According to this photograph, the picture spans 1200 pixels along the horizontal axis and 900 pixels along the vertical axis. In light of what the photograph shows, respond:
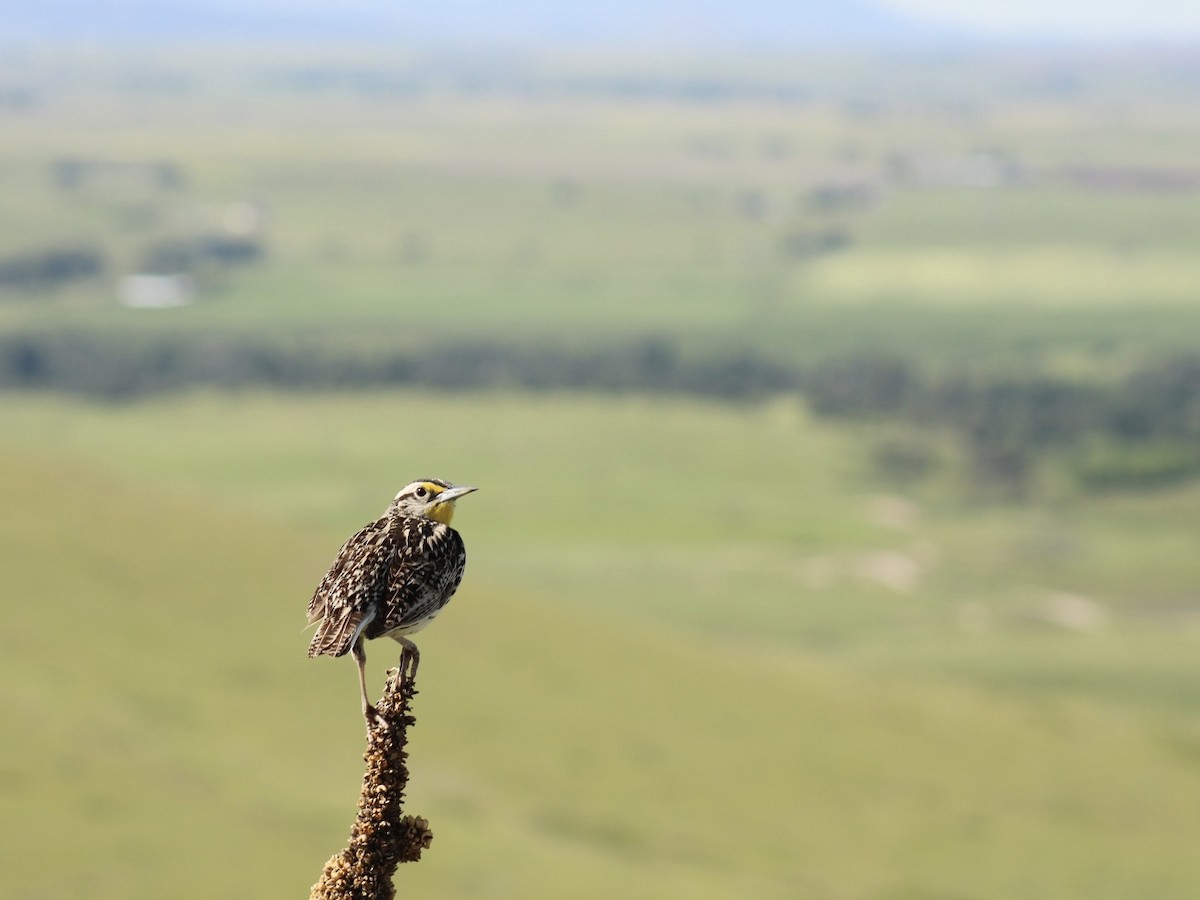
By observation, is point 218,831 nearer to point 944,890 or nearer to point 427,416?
point 944,890

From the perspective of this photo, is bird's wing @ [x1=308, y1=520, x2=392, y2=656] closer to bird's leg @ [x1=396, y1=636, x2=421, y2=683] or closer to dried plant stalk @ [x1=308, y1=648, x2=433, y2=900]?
bird's leg @ [x1=396, y1=636, x2=421, y2=683]

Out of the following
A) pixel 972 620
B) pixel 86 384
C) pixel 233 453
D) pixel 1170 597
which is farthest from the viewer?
pixel 86 384

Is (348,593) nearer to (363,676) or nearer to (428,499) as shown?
(363,676)

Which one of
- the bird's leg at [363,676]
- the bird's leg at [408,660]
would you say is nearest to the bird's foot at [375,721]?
the bird's leg at [363,676]

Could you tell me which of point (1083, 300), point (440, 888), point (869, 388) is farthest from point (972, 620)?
point (1083, 300)

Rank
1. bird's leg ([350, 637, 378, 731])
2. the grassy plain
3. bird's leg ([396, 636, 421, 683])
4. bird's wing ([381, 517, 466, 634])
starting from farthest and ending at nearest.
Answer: the grassy plain < bird's leg ([396, 636, 421, 683]) < bird's wing ([381, 517, 466, 634]) < bird's leg ([350, 637, 378, 731])

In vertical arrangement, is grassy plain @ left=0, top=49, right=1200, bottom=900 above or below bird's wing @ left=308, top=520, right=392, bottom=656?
above

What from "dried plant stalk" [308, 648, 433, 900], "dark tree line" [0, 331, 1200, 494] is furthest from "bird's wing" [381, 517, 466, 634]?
"dark tree line" [0, 331, 1200, 494]

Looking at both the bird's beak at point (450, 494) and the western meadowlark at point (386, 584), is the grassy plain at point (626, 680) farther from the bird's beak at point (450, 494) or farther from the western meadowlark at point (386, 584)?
the western meadowlark at point (386, 584)

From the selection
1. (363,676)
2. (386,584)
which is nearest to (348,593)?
(386,584)

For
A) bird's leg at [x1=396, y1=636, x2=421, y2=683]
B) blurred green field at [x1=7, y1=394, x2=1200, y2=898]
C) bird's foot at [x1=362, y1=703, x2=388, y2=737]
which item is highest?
blurred green field at [x1=7, y1=394, x2=1200, y2=898]
